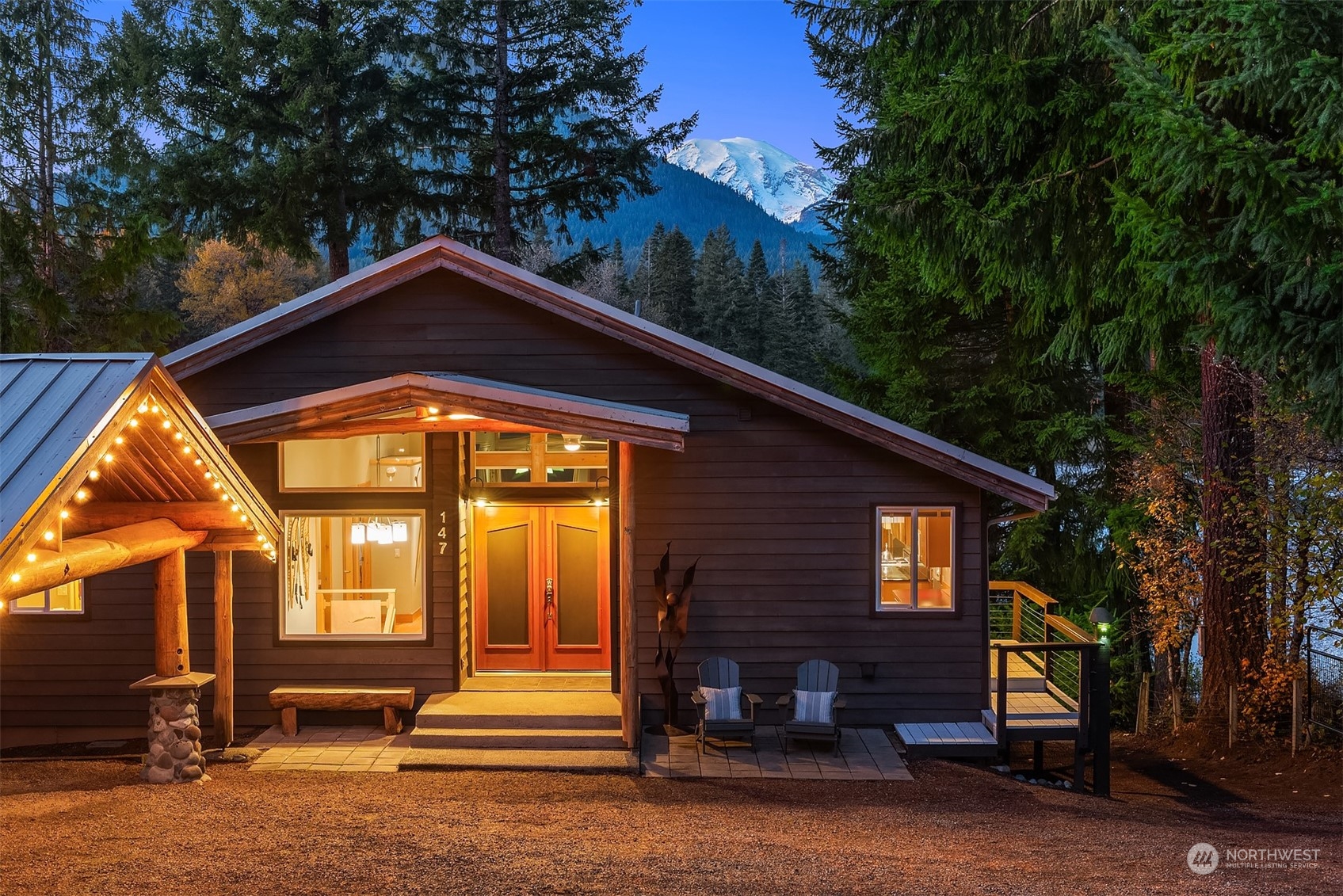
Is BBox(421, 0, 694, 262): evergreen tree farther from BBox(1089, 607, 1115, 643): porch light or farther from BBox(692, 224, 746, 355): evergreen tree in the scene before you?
BBox(692, 224, 746, 355): evergreen tree

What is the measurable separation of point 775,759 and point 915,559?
2605 mm

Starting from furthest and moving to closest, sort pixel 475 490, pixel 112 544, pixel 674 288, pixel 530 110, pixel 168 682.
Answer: pixel 674 288 → pixel 530 110 → pixel 475 490 → pixel 168 682 → pixel 112 544

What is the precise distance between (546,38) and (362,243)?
6354mm

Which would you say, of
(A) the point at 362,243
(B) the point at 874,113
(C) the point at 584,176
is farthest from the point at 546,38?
(B) the point at 874,113

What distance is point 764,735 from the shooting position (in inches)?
418

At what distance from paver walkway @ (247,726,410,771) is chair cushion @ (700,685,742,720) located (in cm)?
299

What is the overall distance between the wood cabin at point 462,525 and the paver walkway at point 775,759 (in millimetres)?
620

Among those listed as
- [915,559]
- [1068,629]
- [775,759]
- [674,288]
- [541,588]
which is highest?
[674,288]

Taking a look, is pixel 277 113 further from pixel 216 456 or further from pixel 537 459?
pixel 216 456

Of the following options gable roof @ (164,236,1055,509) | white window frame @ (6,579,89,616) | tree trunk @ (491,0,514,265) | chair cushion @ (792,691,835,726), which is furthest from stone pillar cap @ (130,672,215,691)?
tree trunk @ (491,0,514,265)

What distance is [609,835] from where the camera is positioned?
7270mm

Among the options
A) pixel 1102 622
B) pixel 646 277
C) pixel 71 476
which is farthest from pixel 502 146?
pixel 646 277

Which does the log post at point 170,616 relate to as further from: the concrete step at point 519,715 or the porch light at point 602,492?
the porch light at point 602,492

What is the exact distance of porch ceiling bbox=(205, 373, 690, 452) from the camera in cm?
945
